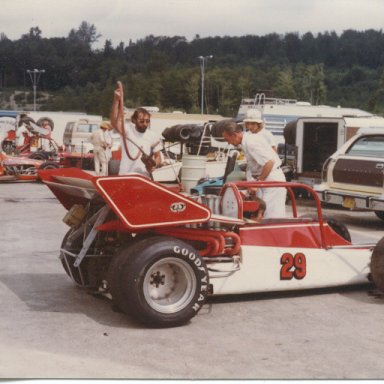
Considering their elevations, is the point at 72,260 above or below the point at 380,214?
above

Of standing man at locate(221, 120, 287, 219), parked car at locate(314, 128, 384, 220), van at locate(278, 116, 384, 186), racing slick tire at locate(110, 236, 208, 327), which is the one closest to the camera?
racing slick tire at locate(110, 236, 208, 327)

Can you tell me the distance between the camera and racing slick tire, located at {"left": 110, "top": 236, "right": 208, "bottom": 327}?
5391 mm

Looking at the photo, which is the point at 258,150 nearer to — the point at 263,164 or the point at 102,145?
the point at 263,164

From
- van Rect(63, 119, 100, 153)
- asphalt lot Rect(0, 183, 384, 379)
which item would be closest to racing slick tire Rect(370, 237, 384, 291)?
asphalt lot Rect(0, 183, 384, 379)

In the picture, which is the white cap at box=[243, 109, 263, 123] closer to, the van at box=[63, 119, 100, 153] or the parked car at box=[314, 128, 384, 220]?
the parked car at box=[314, 128, 384, 220]

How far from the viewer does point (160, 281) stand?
18.4ft

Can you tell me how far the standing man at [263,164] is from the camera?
732 centimetres

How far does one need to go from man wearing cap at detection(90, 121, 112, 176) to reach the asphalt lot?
9.15m

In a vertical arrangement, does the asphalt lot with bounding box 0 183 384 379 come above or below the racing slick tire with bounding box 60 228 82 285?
below

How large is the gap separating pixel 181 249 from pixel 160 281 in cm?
28

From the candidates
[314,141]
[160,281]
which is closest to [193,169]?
[314,141]

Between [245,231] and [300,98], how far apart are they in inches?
1376

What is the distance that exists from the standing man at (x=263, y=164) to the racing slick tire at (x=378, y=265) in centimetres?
133

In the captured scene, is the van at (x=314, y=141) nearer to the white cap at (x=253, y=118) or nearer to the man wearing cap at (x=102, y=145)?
the man wearing cap at (x=102, y=145)
